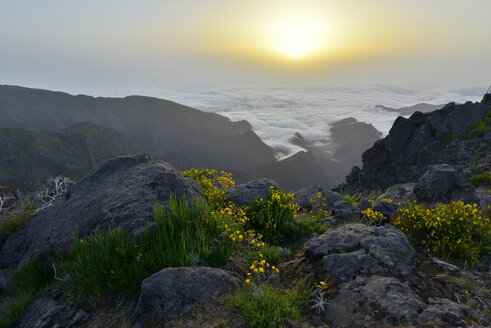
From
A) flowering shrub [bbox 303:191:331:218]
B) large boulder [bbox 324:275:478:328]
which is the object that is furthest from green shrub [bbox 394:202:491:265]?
flowering shrub [bbox 303:191:331:218]

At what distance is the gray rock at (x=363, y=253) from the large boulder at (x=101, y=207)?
2839mm

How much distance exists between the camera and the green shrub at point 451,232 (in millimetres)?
5113

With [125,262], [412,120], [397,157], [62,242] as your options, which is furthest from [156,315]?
[412,120]

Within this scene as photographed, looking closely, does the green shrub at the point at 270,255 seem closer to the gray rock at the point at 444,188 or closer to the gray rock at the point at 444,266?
the gray rock at the point at 444,266

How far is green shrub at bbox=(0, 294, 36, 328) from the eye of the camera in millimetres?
4086

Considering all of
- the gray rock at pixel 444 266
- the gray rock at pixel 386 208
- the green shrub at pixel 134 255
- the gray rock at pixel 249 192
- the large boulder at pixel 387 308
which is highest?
the green shrub at pixel 134 255

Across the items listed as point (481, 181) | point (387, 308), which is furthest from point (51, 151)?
point (387, 308)

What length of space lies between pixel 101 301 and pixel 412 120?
3753 cm

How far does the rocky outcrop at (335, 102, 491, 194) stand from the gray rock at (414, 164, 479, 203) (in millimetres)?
12105

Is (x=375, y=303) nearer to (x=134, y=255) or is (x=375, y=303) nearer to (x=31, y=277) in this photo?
(x=134, y=255)

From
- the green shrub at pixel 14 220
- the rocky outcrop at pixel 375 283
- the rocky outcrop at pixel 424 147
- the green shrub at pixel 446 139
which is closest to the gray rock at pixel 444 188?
the rocky outcrop at pixel 375 283

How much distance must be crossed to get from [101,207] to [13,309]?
81.0 inches

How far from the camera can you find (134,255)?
4.05 meters

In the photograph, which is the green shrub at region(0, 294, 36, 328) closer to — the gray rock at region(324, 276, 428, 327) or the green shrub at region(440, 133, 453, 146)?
the gray rock at region(324, 276, 428, 327)
